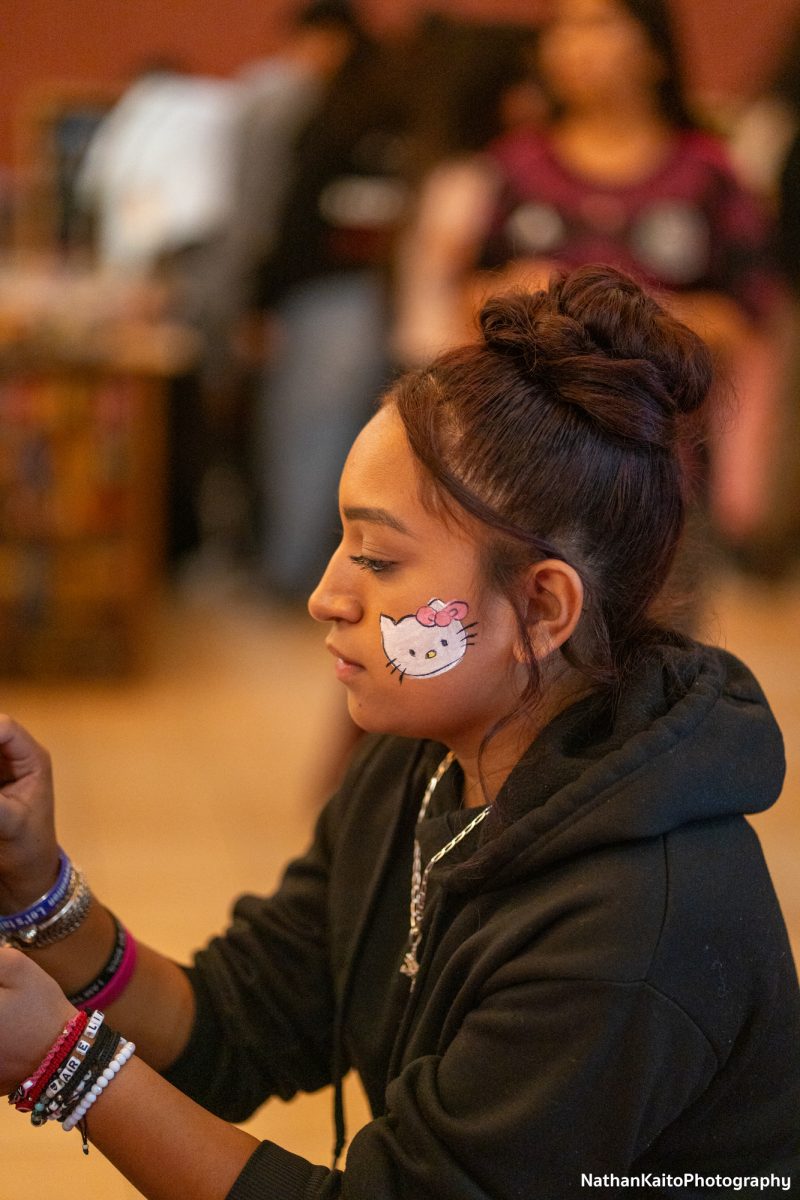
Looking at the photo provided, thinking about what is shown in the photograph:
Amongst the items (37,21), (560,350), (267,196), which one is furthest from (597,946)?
(37,21)

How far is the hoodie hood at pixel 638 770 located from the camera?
886 mm

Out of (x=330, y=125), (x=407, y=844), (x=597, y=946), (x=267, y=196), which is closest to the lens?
(x=597, y=946)

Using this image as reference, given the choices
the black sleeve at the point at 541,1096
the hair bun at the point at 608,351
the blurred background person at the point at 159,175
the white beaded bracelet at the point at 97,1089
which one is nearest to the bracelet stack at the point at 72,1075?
the white beaded bracelet at the point at 97,1089

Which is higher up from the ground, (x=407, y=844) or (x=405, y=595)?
→ (x=405, y=595)

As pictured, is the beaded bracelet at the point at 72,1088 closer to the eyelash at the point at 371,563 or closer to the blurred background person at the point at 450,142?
the eyelash at the point at 371,563

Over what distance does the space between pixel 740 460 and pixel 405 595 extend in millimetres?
4010

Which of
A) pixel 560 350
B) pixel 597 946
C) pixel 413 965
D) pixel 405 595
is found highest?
pixel 560 350

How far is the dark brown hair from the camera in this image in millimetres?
934

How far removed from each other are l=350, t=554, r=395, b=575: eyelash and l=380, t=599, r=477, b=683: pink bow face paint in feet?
0.11

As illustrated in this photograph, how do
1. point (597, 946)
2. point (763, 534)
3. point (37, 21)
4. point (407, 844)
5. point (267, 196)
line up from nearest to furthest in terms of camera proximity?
point (597, 946) → point (407, 844) → point (267, 196) → point (763, 534) → point (37, 21)

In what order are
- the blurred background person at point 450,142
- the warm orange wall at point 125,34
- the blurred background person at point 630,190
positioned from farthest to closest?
the warm orange wall at point 125,34 → the blurred background person at point 450,142 → the blurred background person at point 630,190

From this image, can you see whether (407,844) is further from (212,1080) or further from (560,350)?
(560,350)

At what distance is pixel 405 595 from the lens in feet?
3.18

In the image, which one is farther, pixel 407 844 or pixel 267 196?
pixel 267 196
